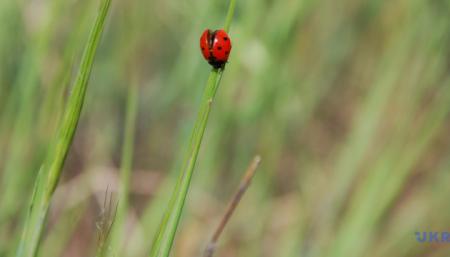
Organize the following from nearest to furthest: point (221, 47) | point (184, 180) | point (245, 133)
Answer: point (184, 180) → point (221, 47) → point (245, 133)

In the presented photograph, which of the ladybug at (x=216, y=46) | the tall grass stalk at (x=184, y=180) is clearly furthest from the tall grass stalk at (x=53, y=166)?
the ladybug at (x=216, y=46)

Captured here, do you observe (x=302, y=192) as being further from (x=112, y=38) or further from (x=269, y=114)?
(x=112, y=38)

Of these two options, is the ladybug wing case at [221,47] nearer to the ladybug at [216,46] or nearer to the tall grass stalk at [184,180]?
the ladybug at [216,46]

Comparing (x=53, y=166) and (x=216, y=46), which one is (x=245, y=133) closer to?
(x=216, y=46)

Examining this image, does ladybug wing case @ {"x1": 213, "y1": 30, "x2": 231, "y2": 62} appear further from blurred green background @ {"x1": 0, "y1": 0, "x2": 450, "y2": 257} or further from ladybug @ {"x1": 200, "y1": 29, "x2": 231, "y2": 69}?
blurred green background @ {"x1": 0, "y1": 0, "x2": 450, "y2": 257}

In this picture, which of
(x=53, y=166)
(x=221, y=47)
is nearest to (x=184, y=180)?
(x=53, y=166)

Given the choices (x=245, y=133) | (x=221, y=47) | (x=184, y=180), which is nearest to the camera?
(x=184, y=180)
